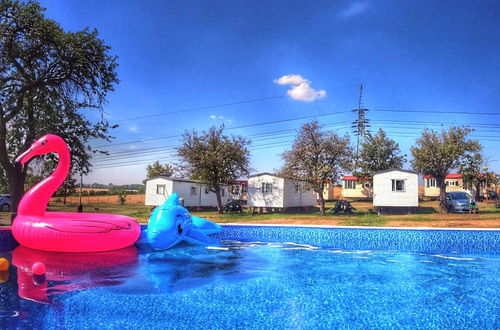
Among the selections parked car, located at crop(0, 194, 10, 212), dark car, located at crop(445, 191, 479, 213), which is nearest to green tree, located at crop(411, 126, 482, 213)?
dark car, located at crop(445, 191, 479, 213)

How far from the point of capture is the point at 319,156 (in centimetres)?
2092

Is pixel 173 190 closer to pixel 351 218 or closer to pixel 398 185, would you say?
pixel 351 218

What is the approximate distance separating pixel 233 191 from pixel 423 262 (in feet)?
82.0

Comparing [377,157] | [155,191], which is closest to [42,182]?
[155,191]

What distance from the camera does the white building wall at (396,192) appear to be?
69.3 feet

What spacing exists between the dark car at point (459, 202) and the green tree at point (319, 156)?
22.0ft

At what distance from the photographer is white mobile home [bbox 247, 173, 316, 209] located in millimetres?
23772

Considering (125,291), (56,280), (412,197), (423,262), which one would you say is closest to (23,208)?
(56,280)

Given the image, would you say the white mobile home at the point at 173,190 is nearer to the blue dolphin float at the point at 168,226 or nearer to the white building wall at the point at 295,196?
the white building wall at the point at 295,196

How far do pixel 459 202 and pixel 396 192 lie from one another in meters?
3.65

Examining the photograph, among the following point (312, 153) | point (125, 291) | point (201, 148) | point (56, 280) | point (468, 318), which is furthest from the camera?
point (201, 148)

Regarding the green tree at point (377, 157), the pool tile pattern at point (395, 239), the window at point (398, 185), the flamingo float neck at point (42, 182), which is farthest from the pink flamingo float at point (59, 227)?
the green tree at point (377, 157)

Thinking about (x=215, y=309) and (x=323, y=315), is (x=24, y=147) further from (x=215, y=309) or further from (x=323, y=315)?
(x=323, y=315)

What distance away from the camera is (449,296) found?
627 centimetres
